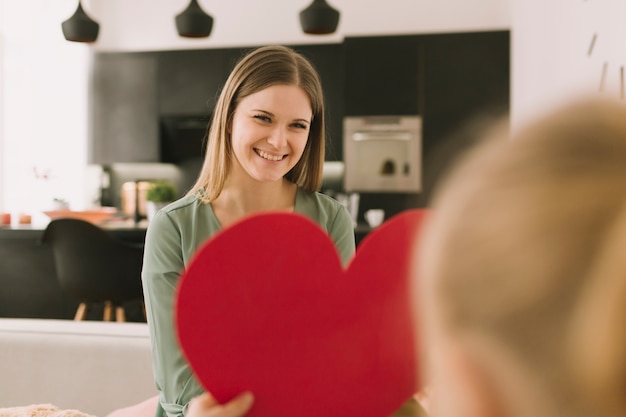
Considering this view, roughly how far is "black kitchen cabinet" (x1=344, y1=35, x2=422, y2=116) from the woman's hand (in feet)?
16.1

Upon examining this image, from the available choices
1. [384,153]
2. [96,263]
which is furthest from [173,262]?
[384,153]

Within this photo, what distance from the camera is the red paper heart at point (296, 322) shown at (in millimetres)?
581

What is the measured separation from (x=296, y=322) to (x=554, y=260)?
0.31 metres

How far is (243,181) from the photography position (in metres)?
1.35

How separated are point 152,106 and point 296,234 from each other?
5.53m

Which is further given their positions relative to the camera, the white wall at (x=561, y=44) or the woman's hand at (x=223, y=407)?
the white wall at (x=561, y=44)

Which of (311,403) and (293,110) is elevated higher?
(293,110)

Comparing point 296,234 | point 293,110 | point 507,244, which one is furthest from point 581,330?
point 293,110

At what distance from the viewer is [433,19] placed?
5.78 m

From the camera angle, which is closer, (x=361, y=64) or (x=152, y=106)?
(x=361, y=64)

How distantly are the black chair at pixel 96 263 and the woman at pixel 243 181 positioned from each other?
1904 millimetres

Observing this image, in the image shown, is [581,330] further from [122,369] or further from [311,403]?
[122,369]

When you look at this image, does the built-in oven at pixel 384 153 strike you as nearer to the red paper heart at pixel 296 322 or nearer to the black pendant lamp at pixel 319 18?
the black pendant lamp at pixel 319 18

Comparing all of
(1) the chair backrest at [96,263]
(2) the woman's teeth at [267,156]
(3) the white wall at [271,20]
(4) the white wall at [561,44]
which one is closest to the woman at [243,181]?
(2) the woman's teeth at [267,156]
